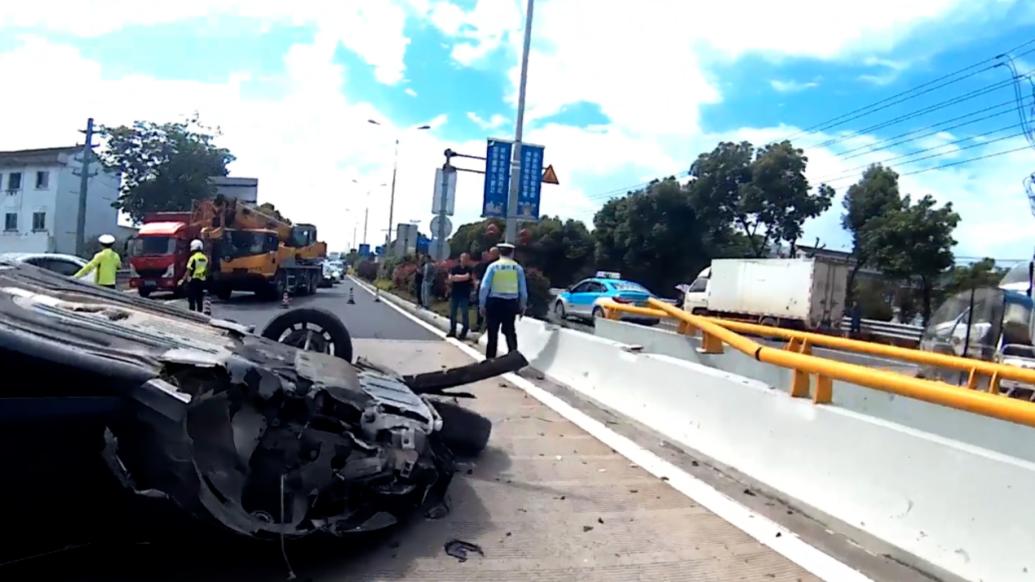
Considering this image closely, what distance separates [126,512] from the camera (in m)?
2.96

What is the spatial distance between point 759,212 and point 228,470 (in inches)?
1449

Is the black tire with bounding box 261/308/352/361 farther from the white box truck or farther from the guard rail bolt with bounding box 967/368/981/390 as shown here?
the white box truck

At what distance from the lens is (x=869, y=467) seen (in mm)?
3971

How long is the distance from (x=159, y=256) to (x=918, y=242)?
26.6 m

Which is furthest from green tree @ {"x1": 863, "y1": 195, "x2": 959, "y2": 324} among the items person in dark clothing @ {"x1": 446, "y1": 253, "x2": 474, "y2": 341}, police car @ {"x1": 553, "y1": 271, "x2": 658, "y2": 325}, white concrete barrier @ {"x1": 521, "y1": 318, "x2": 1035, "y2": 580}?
white concrete barrier @ {"x1": 521, "y1": 318, "x2": 1035, "y2": 580}

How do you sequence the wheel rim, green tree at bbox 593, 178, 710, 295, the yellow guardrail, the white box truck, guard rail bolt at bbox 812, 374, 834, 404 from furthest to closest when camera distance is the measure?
1. green tree at bbox 593, 178, 710, 295
2. the white box truck
3. the wheel rim
4. guard rail bolt at bbox 812, 374, 834, 404
5. the yellow guardrail

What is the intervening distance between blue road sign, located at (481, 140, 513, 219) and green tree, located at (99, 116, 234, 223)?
127 ft

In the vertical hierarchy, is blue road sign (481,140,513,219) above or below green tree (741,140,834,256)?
below

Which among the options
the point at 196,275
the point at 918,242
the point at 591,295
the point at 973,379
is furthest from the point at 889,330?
the point at 973,379

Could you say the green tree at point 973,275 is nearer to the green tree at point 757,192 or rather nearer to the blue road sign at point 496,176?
the green tree at point 757,192

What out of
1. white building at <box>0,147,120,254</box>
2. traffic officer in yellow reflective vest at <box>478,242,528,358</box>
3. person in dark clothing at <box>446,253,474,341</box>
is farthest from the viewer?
white building at <box>0,147,120,254</box>

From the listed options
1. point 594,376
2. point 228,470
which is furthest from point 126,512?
point 594,376

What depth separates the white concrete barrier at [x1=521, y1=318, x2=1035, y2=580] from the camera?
321cm

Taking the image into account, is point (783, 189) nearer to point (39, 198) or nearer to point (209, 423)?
point (209, 423)
